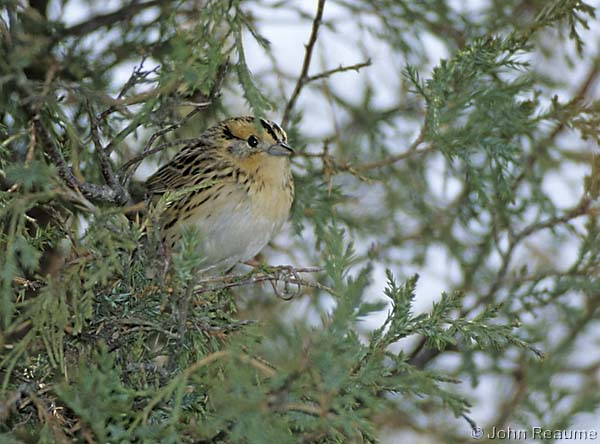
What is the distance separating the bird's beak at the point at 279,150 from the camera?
13.5 feet

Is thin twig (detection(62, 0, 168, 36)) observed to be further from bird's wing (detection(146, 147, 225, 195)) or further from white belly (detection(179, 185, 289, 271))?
white belly (detection(179, 185, 289, 271))

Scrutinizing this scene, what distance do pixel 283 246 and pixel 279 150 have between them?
1.10 meters

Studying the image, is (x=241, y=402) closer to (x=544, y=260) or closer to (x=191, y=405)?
(x=191, y=405)

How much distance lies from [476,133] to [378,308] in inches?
62.6

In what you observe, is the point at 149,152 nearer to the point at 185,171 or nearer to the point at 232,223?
the point at 232,223

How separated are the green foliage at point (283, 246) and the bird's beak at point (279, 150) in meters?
0.15

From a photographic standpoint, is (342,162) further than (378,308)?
Yes

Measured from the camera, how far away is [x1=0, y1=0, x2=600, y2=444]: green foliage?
95.4 inches

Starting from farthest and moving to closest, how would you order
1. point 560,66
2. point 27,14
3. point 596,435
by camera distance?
point 560,66 → point 596,435 → point 27,14

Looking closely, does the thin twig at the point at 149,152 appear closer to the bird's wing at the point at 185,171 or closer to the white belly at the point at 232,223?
the white belly at the point at 232,223

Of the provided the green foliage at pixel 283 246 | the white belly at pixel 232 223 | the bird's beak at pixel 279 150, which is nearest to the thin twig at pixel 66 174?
the green foliage at pixel 283 246

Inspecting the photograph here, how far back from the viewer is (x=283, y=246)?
5.16 metres

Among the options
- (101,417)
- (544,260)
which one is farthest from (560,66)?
(101,417)

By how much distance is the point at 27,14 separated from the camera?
143 inches
